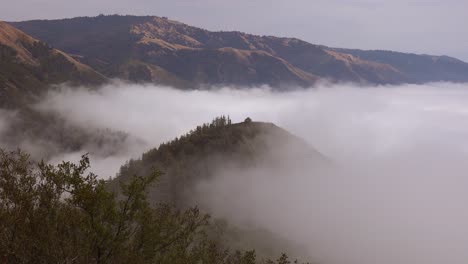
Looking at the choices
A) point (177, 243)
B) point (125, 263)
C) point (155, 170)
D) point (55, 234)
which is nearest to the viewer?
point (55, 234)

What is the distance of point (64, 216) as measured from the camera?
88.9ft

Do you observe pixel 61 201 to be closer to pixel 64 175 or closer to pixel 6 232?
pixel 64 175

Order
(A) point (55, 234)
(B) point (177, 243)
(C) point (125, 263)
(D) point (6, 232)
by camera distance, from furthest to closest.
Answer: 1. (B) point (177, 243)
2. (C) point (125, 263)
3. (A) point (55, 234)
4. (D) point (6, 232)

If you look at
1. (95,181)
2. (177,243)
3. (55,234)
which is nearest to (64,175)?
(95,181)

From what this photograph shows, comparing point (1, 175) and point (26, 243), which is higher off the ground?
point (1, 175)

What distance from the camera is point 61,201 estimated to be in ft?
93.0

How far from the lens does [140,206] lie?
3064cm

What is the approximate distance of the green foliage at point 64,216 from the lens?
2567 cm

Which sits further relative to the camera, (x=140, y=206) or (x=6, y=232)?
(x=140, y=206)

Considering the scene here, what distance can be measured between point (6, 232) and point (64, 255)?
359 cm

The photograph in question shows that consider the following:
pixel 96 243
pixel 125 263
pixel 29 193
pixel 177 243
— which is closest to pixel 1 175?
pixel 29 193

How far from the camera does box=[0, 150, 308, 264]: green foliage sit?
2567 centimetres

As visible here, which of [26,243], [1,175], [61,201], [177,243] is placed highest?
[1,175]

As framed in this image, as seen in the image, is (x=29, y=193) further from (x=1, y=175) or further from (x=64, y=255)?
(x=64, y=255)
